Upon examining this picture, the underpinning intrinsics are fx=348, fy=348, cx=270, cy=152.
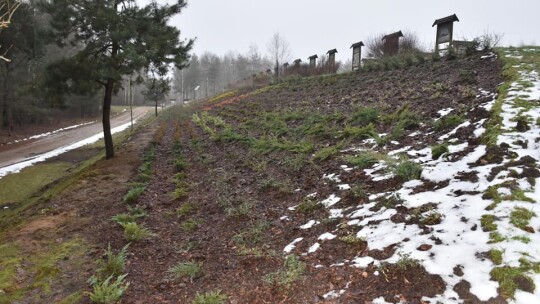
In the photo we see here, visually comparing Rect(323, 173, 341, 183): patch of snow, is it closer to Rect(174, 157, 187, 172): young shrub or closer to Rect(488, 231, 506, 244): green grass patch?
Rect(488, 231, 506, 244): green grass patch

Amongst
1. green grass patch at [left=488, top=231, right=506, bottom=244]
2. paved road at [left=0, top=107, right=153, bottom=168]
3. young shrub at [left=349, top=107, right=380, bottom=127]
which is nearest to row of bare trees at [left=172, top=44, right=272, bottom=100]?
paved road at [left=0, top=107, right=153, bottom=168]

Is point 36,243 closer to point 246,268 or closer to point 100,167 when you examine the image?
point 246,268

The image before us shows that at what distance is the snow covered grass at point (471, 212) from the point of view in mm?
3445

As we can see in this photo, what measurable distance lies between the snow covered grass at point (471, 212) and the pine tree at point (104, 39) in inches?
360

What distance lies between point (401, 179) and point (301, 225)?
6.05 feet

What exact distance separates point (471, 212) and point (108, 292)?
15.2 ft

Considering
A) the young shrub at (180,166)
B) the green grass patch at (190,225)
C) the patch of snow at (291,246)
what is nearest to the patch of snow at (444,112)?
the patch of snow at (291,246)

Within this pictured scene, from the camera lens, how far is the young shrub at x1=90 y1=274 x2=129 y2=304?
4324 mm

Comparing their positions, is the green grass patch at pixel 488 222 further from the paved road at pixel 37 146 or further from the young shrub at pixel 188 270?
the paved road at pixel 37 146

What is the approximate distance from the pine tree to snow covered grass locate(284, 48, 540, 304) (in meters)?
9.16

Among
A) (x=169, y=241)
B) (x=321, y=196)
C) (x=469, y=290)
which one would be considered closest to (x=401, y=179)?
(x=321, y=196)

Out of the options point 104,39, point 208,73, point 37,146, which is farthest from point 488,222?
point 208,73

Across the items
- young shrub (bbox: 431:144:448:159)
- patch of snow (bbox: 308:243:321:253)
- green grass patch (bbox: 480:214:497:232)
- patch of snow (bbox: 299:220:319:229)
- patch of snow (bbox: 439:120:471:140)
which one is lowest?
patch of snow (bbox: 308:243:321:253)

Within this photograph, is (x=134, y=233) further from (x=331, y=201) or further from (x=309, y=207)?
(x=331, y=201)
